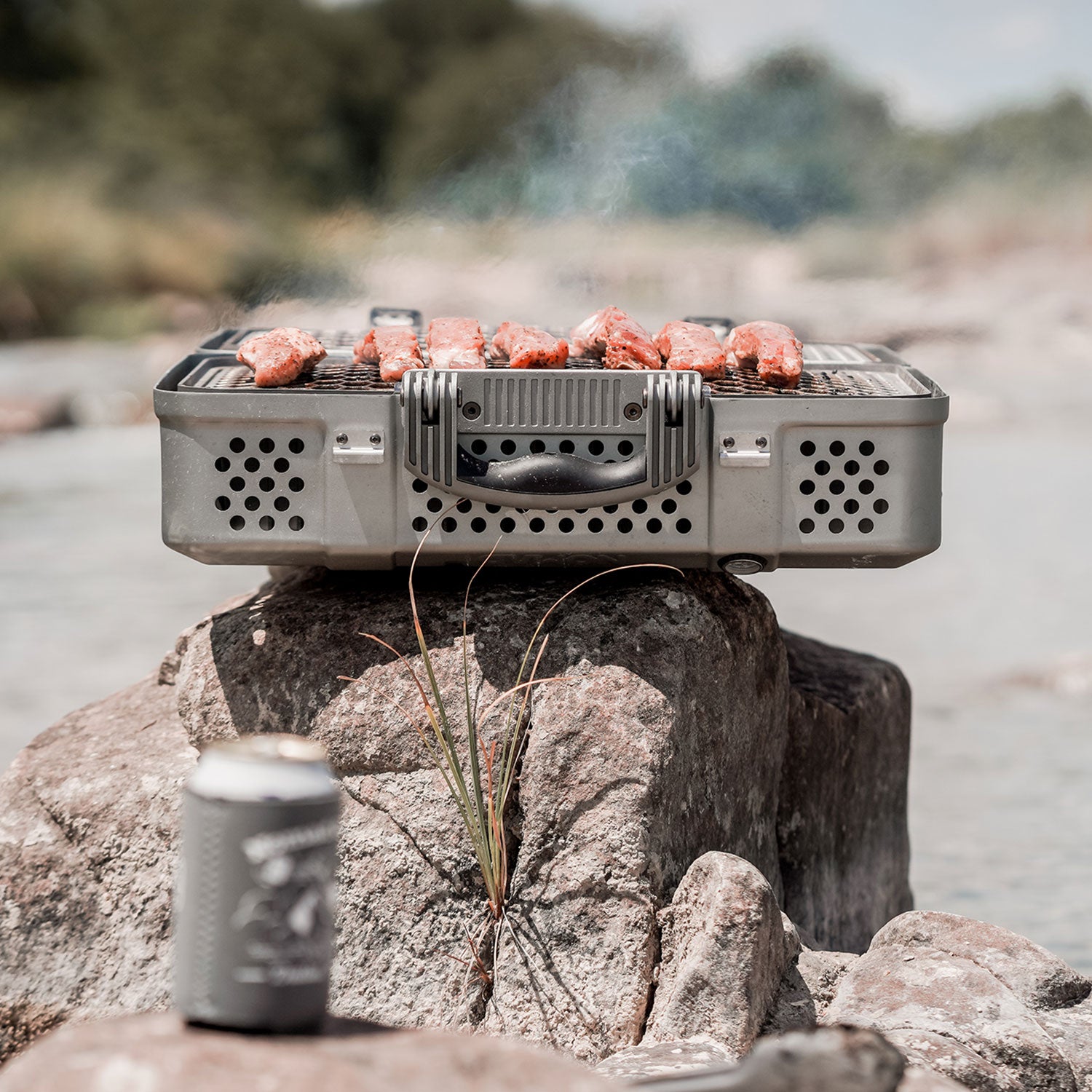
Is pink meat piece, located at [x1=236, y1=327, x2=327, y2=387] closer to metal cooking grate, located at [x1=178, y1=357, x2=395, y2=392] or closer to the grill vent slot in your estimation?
metal cooking grate, located at [x1=178, y1=357, x2=395, y2=392]

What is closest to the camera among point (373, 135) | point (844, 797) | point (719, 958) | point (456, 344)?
Answer: point (719, 958)

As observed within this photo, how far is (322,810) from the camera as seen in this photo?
130cm

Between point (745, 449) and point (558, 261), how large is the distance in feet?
35.5

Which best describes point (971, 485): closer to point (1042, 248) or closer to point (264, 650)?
point (1042, 248)

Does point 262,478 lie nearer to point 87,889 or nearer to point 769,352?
point 87,889

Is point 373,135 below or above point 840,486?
above

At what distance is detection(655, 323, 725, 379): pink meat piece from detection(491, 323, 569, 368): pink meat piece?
0.17 meters

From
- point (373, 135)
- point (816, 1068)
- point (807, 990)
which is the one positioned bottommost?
point (807, 990)

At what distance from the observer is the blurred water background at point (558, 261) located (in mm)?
5258

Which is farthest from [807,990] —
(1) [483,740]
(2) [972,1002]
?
(1) [483,740]

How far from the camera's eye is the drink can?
1.27 meters

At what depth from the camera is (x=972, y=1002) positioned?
209 cm

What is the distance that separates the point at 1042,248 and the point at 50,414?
490 inches

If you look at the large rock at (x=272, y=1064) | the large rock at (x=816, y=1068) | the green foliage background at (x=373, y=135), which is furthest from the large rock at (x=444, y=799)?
the green foliage background at (x=373, y=135)
